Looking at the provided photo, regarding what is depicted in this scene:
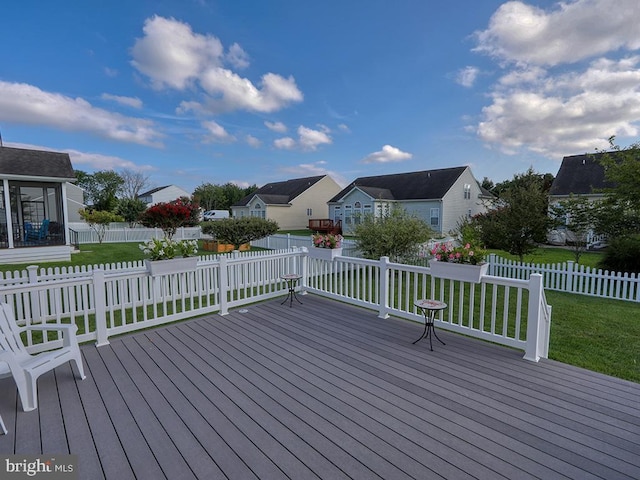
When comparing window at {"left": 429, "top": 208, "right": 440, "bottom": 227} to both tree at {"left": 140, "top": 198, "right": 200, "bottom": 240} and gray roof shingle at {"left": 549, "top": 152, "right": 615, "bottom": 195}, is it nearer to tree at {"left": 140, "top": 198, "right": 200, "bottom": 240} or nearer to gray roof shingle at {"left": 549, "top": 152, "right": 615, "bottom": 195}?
gray roof shingle at {"left": 549, "top": 152, "right": 615, "bottom": 195}

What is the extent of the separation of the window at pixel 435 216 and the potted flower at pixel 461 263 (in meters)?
18.4

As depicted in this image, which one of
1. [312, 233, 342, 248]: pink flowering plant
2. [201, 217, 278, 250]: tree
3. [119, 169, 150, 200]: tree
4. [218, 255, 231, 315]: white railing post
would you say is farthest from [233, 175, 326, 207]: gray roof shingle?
[218, 255, 231, 315]: white railing post

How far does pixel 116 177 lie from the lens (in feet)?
140

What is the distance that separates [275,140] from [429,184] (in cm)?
1182

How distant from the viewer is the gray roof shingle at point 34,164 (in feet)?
36.5

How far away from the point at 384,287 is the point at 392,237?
14.2 feet

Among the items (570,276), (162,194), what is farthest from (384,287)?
(162,194)

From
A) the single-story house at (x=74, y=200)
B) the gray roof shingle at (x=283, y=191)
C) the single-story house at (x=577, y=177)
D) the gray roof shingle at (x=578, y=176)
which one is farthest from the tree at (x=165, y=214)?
the gray roof shingle at (x=578, y=176)

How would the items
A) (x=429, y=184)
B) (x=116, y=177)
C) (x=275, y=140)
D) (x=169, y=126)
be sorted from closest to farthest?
(x=169, y=126)
(x=275, y=140)
(x=429, y=184)
(x=116, y=177)

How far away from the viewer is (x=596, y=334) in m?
4.50

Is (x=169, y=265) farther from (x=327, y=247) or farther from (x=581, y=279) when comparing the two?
(x=581, y=279)

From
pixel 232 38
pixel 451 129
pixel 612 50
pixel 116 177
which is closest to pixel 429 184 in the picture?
pixel 451 129

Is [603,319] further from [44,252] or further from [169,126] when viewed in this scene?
[169,126]

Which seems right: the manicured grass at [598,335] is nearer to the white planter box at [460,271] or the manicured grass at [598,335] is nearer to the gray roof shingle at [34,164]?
the white planter box at [460,271]
